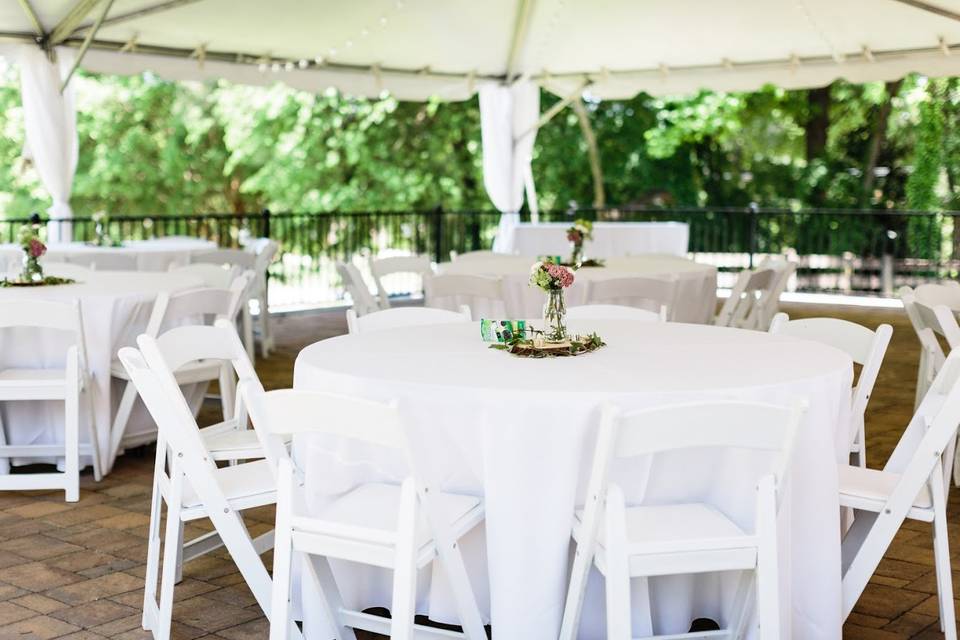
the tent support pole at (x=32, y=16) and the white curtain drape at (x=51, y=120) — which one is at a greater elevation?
the tent support pole at (x=32, y=16)

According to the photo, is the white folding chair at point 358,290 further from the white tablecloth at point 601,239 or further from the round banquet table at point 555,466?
the white tablecloth at point 601,239

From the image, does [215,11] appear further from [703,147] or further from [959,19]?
[703,147]

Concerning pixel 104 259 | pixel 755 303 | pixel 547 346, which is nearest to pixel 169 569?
pixel 547 346

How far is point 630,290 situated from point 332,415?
3812 millimetres

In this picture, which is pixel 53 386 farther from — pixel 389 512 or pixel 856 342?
pixel 856 342

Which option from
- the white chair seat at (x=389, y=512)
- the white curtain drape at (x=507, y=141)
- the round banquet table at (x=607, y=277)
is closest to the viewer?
the white chair seat at (x=389, y=512)

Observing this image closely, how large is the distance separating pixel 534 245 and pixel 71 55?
16.3ft

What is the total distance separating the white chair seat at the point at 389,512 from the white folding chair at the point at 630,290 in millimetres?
3223

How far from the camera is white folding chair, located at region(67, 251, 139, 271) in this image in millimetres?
8492

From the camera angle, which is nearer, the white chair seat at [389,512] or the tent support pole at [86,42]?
the white chair seat at [389,512]

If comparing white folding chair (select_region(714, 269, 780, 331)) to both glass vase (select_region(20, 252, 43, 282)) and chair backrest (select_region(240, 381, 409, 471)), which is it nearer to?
glass vase (select_region(20, 252, 43, 282))

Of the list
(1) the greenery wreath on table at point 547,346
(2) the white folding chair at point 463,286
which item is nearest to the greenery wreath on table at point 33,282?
(2) the white folding chair at point 463,286

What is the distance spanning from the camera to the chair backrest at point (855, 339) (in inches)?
161

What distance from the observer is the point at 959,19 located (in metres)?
9.23
